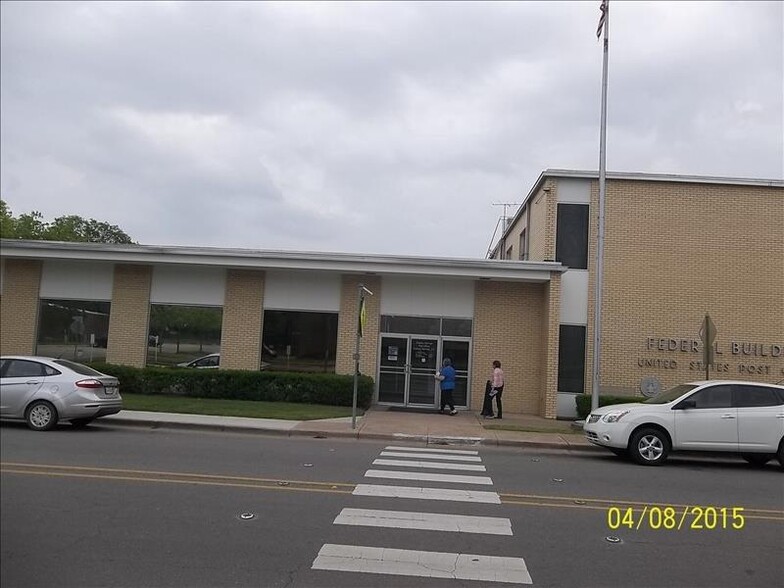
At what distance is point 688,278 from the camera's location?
723 inches

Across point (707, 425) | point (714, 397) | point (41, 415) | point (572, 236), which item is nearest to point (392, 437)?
point (707, 425)

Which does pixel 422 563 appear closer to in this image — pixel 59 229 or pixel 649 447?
pixel 59 229

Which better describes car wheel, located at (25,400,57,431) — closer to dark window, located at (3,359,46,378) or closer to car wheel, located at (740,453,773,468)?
dark window, located at (3,359,46,378)

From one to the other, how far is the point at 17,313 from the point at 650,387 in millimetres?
16968

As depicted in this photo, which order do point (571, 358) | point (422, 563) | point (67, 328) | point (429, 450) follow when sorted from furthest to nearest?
point (571, 358), point (429, 450), point (422, 563), point (67, 328)

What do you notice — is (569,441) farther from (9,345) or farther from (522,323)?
(9,345)

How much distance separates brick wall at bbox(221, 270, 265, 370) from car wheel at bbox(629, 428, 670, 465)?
11720 millimetres

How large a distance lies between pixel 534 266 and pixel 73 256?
1388 cm

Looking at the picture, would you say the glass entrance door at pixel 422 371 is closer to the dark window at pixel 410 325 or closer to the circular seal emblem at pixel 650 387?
the dark window at pixel 410 325

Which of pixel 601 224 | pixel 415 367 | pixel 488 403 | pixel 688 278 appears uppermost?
pixel 601 224

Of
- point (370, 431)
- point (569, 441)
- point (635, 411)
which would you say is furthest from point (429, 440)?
point (635, 411)

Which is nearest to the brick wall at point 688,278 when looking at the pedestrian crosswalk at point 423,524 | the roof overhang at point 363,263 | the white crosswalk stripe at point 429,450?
the roof overhang at point 363,263

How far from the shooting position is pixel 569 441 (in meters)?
13.7

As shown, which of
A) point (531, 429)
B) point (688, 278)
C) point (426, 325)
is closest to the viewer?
point (531, 429)
